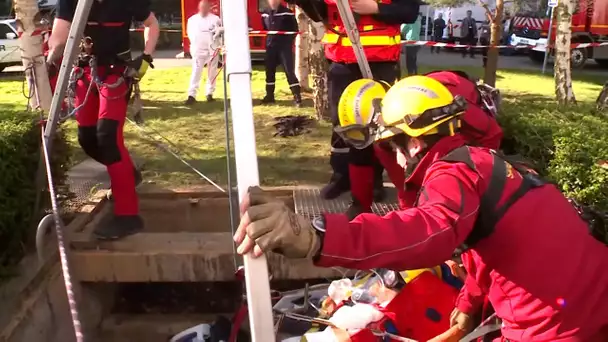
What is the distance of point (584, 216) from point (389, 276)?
2.91 feet

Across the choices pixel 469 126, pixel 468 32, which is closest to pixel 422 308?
pixel 469 126

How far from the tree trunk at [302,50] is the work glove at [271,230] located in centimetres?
810

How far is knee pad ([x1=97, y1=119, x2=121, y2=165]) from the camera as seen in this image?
3.94m

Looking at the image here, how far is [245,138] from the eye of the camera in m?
1.64

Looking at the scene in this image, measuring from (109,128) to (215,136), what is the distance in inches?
156

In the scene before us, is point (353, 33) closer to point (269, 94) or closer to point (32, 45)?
point (32, 45)

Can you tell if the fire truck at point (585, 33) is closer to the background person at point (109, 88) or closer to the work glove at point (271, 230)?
the background person at point (109, 88)

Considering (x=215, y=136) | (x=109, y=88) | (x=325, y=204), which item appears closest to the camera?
(x=109, y=88)

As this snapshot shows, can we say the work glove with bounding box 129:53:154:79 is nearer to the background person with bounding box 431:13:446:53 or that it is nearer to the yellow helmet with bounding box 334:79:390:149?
the yellow helmet with bounding box 334:79:390:149

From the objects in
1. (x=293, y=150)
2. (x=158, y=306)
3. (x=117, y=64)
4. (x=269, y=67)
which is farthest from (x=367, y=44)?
(x=269, y=67)

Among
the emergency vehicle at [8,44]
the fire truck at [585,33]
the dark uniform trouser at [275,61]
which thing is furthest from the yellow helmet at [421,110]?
the emergency vehicle at [8,44]

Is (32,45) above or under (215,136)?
above

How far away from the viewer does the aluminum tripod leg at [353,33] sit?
3.61 metres

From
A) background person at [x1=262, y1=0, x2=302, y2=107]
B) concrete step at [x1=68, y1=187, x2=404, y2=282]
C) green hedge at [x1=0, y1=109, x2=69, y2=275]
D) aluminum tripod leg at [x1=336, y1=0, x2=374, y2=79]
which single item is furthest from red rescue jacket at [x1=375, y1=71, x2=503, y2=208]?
background person at [x1=262, y1=0, x2=302, y2=107]
